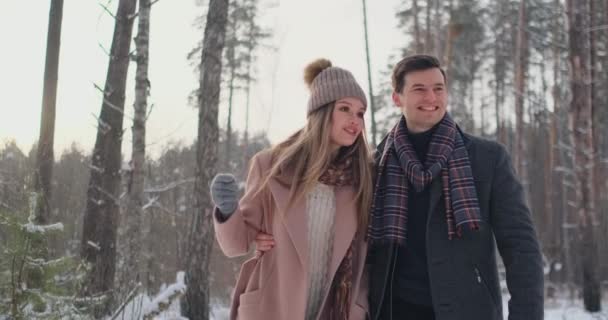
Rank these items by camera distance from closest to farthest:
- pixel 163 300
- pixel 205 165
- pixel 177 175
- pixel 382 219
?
1. pixel 382 219
2. pixel 163 300
3. pixel 205 165
4. pixel 177 175

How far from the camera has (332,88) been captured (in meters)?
2.92

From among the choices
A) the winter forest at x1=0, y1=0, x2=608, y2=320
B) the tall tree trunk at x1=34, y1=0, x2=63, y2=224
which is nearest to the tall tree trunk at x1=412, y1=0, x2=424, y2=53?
the winter forest at x1=0, y1=0, x2=608, y2=320

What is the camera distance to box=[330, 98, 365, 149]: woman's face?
9.42 feet

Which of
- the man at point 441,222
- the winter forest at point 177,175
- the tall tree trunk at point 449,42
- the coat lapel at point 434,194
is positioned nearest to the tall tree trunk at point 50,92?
the winter forest at point 177,175

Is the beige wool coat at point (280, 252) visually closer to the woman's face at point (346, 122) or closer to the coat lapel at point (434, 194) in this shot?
the woman's face at point (346, 122)

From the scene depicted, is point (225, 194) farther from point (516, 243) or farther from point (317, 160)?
point (516, 243)

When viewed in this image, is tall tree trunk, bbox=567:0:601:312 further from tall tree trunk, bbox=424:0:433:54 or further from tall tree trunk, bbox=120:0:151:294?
tall tree trunk, bbox=120:0:151:294

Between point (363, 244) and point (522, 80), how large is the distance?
1529 cm

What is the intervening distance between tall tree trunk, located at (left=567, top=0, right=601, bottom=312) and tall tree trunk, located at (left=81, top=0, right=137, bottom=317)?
881 cm

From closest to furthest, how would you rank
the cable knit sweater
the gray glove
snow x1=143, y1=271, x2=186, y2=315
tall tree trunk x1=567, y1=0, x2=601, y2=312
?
1. the gray glove
2. the cable knit sweater
3. snow x1=143, y1=271, x2=186, y2=315
4. tall tree trunk x1=567, y1=0, x2=601, y2=312

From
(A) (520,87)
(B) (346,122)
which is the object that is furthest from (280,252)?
(A) (520,87)

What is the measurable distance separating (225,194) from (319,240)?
22.0 inches

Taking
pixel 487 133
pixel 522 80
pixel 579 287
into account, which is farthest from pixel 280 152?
pixel 487 133

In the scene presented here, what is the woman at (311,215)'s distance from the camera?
8.78ft
